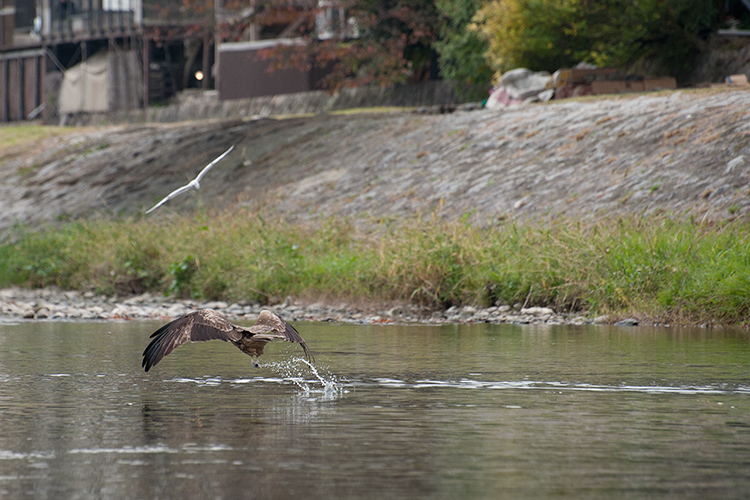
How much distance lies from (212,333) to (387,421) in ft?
4.66

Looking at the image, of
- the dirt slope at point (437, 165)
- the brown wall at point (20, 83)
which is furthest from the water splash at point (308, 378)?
the brown wall at point (20, 83)

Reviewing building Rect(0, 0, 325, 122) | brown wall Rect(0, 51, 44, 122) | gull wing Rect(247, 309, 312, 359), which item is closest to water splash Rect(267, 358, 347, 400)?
gull wing Rect(247, 309, 312, 359)

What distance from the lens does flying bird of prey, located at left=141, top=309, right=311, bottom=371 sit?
7.61m

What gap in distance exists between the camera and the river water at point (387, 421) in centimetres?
530

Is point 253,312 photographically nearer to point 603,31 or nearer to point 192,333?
point 192,333

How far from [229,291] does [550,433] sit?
12311 millimetres

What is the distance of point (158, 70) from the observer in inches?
1734

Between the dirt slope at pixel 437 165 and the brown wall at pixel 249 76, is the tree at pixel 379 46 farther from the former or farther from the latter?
the dirt slope at pixel 437 165

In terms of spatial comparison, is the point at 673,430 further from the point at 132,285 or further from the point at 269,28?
the point at 269,28

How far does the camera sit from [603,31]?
26.6 metres

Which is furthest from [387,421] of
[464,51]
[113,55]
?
[113,55]

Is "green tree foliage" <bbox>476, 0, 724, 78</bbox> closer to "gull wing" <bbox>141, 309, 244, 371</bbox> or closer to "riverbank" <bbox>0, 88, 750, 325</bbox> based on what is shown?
"riverbank" <bbox>0, 88, 750, 325</bbox>

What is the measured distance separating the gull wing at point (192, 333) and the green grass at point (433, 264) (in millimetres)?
7621

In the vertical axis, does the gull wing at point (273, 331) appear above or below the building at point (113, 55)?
below
